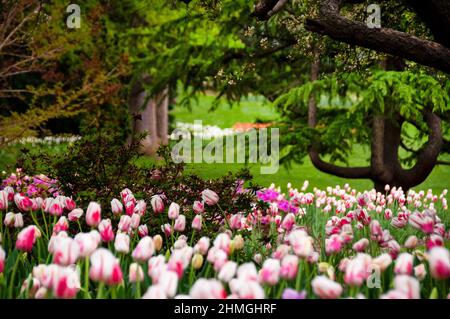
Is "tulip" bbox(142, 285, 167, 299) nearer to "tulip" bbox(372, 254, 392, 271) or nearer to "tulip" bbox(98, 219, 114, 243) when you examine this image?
"tulip" bbox(98, 219, 114, 243)

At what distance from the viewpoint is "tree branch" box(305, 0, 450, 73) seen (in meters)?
4.60

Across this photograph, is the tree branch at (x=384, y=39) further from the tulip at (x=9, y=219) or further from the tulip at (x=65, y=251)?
the tulip at (x=65, y=251)

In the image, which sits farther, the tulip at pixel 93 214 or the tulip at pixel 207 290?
the tulip at pixel 93 214

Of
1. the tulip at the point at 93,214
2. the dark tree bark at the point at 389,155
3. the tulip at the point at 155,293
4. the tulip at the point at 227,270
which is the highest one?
the dark tree bark at the point at 389,155

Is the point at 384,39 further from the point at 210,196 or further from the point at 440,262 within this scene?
the point at 440,262

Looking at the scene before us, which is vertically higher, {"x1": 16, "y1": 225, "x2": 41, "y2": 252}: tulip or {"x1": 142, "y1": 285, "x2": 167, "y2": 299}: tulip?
{"x1": 16, "y1": 225, "x2": 41, "y2": 252}: tulip

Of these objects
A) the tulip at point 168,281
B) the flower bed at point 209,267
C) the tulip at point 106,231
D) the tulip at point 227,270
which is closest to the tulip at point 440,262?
the flower bed at point 209,267

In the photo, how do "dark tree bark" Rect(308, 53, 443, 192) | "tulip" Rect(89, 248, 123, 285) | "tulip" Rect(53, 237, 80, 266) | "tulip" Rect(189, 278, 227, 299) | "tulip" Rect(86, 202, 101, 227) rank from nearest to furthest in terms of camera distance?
"tulip" Rect(189, 278, 227, 299) → "tulip" Rect(89, 248, 123, 285) → "tulip" Rect(53, 237, 80, 266) → "tulip" Rect(86, 202, 101, 227) → "dark tree bark" Rect(308, 53, 443, 192)

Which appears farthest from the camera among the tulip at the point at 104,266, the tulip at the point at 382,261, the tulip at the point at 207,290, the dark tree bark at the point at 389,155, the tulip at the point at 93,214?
the dark tree bark at the point at 389,155

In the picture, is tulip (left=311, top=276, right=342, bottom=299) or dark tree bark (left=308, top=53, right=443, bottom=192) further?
dark tree bark (left=308, top=53, right=443, bottom=192)

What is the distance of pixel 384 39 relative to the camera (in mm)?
4684

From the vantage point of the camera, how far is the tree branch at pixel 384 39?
460cm

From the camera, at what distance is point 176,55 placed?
40.9ft

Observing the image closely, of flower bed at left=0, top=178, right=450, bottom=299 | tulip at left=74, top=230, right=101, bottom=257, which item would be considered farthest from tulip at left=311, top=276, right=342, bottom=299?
tulip at left=74, top=230, right=101, bottom=257
